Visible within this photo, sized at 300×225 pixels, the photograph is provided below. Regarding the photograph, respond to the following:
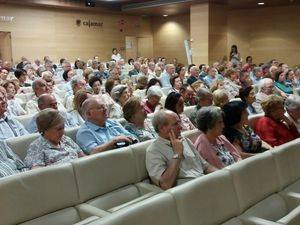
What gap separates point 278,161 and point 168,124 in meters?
0.93

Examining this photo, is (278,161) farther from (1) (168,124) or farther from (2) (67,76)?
(2) (67,76)

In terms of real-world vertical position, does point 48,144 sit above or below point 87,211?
above

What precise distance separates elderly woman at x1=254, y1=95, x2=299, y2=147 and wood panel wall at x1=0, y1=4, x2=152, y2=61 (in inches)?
457

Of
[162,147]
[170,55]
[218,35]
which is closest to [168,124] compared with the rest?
[162,147]

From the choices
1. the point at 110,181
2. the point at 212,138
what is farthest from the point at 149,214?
the point at 212,138

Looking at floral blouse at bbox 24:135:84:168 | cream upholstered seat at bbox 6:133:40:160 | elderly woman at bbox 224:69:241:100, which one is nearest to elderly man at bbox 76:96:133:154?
floral blouse at bbox 24:135:84:168

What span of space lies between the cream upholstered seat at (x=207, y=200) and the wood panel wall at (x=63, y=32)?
12741 millimetres

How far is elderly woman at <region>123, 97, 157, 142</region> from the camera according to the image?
3756 mm

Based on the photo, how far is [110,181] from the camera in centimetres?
276

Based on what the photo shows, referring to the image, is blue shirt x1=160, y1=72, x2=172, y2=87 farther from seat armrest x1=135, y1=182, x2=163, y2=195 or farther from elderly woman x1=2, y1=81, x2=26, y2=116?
seat armrest x1=135, y1=182, x2=163, y2=195

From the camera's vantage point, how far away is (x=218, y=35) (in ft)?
47.6

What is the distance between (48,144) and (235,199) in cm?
149

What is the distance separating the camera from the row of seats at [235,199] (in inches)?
75.9

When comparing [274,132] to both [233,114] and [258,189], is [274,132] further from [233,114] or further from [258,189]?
[258,189]
